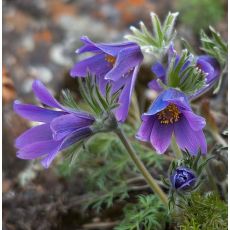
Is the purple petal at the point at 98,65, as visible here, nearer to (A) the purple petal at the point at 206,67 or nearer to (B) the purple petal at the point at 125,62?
(B) the purple petal at the point at 125,62

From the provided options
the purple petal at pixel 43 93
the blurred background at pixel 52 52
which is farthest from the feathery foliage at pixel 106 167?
the purple petal at pixel 43 93

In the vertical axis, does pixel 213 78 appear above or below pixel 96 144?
above

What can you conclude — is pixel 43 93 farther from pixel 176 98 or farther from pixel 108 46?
pixel 176 98

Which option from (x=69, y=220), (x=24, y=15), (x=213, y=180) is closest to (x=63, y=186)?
(x=69, y=220)

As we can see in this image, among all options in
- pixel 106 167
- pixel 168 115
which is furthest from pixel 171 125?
pixel 106 167

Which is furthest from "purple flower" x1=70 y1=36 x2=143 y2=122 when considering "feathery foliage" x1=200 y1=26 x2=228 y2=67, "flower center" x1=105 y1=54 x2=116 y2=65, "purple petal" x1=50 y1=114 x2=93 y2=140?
"feathery foliage" x1=200 y1=26 x2=228 y2=67

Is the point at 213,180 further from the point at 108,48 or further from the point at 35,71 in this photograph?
the point at 35,71

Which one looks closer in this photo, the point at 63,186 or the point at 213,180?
the point at 213,180
